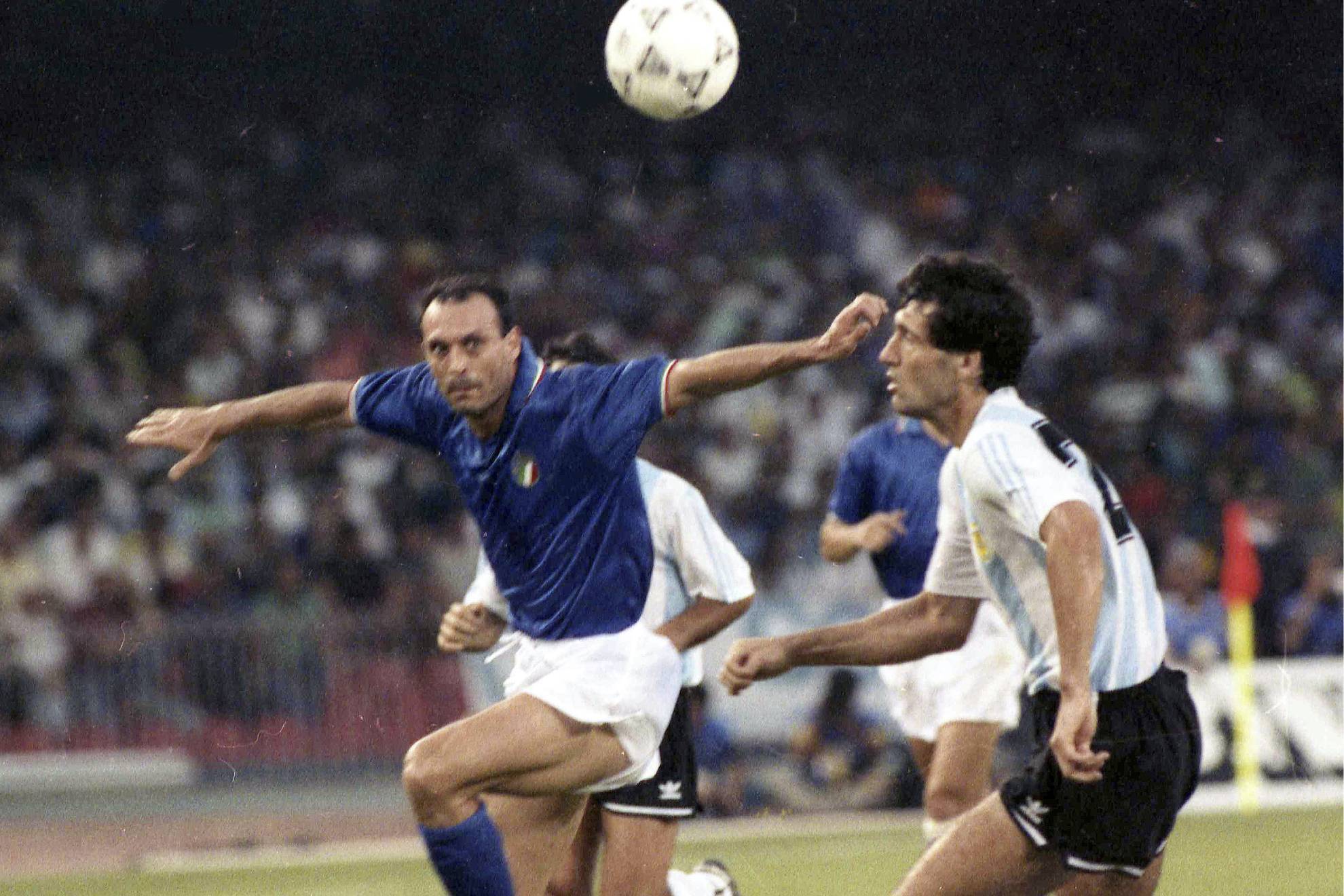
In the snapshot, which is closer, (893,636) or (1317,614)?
(893,636)

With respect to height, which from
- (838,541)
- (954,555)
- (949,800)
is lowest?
(949,800)

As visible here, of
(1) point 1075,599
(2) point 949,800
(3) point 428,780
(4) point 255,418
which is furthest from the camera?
(2) point 949,800

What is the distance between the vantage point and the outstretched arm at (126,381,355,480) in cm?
530

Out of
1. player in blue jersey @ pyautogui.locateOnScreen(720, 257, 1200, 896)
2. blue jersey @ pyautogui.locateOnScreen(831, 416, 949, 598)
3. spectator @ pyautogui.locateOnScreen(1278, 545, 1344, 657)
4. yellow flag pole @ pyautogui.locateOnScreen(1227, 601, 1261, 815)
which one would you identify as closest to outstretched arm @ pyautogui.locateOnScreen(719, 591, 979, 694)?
player in blue jersey @ pyautogui.locateOnScreen(720, 257, 1200, 896)

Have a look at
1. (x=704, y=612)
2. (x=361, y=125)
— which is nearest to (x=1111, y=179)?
(x=361, y=125)

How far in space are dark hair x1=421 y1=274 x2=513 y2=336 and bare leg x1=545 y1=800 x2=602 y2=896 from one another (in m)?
1.62

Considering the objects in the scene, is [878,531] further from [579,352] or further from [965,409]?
[965,409]

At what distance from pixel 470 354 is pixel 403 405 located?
34 centimetres

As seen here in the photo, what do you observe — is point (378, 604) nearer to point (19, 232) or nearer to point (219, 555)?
point (219, 555)

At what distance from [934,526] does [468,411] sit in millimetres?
2590

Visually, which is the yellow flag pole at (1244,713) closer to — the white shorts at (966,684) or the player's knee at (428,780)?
the white shorts at (966,684)

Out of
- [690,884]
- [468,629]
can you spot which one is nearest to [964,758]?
[690,884]

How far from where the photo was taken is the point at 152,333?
13836mm

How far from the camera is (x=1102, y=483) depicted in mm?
4453
